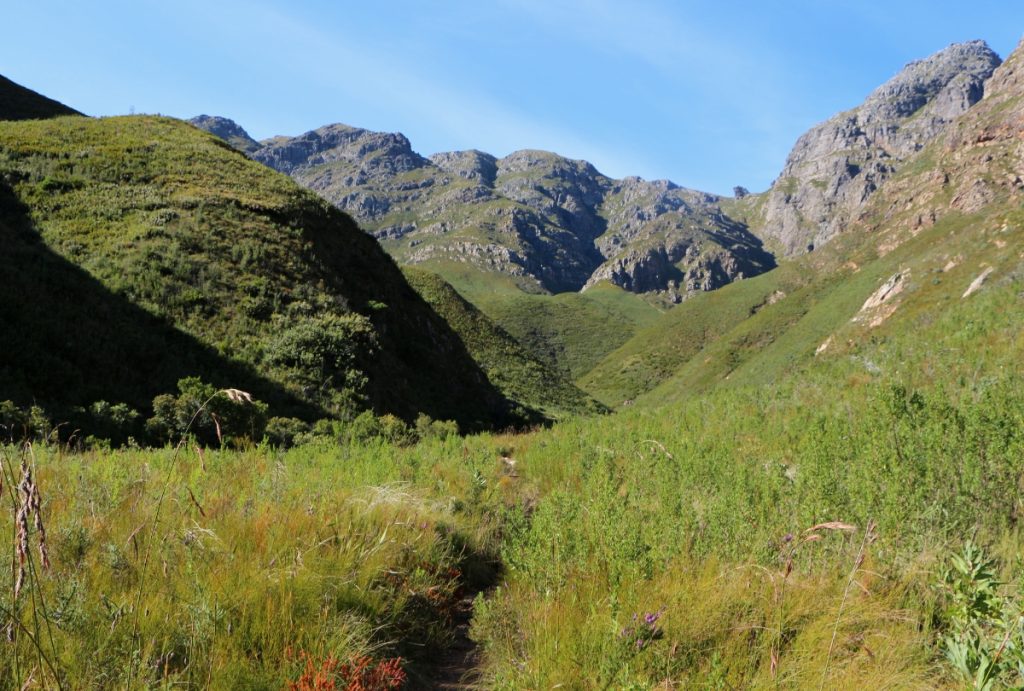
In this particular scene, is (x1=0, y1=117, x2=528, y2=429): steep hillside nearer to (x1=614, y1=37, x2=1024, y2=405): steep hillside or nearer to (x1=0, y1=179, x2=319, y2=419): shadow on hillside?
(x1=0, y1=179, x2=319, y2=419): shadow on hillside

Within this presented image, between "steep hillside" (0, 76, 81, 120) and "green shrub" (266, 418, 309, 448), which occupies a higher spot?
"steep hillside" (0, 76, 81, 120)

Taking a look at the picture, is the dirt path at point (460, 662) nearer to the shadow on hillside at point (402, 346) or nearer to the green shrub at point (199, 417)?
the green shrub at point (199, 417)

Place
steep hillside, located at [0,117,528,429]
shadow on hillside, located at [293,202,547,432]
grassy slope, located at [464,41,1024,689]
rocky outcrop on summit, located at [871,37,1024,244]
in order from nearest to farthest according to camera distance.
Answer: grassy slope, located at [464,41,1024,689] < steep hillside, located at [0,117,528,429] < shadow on hillside, located at [293,202,547,432] < rocky outcrop on summit, located at [871,37,1024,244]

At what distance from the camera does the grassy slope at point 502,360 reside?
56.6 meters

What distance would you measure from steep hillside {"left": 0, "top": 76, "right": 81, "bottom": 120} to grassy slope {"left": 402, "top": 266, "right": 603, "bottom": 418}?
1527 inches

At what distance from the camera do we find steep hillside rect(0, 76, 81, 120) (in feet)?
155

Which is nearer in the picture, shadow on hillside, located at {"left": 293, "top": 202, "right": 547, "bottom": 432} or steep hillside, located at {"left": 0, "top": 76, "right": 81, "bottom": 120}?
shadow on hillside, located at {"left": 293, "top": 202, "right": 547, "bottom": 432}

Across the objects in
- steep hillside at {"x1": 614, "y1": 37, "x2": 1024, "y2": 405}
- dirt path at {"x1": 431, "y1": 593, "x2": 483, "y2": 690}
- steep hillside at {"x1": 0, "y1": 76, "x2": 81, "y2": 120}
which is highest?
steep hillside at {"x1": 614, "y1": 37, "x2": 1024, "y2": 405}

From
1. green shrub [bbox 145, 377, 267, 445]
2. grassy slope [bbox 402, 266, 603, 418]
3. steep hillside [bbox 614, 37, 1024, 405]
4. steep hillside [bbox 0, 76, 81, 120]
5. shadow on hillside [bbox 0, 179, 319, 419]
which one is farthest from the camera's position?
grassy slope [bbox 402, 266, 603, 418]

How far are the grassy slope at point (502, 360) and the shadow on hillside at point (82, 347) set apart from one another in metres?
33.3

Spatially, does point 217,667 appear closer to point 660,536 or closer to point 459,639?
point 459,639

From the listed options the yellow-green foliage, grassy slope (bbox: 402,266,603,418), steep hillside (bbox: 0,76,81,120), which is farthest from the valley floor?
steep hillside (bbox: 0,76,81,120)

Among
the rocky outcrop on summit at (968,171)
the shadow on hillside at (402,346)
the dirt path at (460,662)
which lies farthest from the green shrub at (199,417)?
the rocky outcrop on summit at (968,171)

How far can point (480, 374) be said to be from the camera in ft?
134
